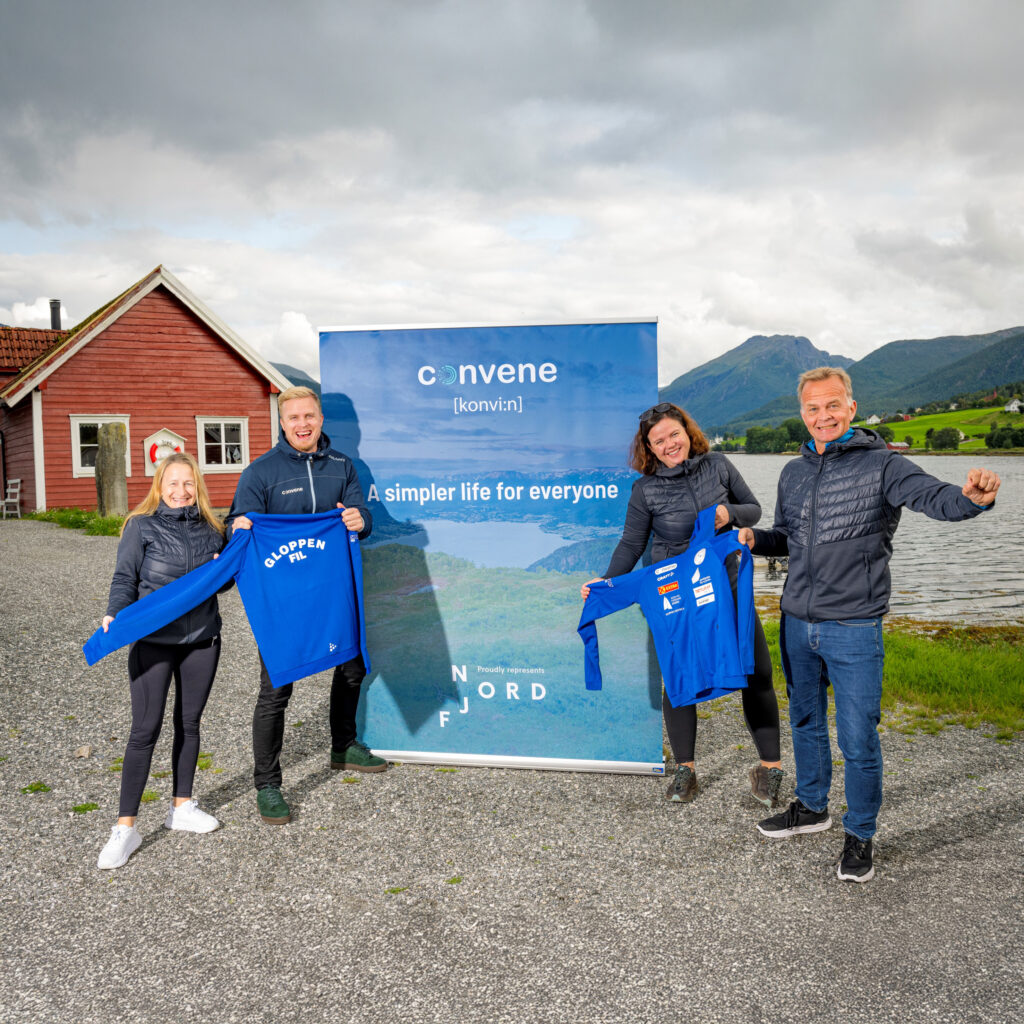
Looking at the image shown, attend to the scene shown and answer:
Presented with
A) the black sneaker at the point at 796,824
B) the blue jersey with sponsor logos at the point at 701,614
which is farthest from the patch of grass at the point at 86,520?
the black sneaker at the point at 796,824

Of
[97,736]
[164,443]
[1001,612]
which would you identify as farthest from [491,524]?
[164,443]

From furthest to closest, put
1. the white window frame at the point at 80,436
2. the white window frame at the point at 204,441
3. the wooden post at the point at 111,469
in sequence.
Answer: the white window frame at the point at 204,441, the white window frame at the point at 80,436, the wooden post at the point at 111,469

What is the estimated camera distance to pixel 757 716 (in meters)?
4.61

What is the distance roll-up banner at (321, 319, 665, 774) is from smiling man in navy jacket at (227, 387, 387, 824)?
58 centimetres

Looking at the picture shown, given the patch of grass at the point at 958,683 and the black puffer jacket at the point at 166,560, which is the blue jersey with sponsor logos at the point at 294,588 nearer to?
the black puffer jacket at the point at 166,560

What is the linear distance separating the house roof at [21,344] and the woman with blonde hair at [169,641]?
26.9m

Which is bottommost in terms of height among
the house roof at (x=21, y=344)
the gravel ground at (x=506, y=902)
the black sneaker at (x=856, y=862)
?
the gravel ground at (x=506, y=902)

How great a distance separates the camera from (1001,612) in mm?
13969

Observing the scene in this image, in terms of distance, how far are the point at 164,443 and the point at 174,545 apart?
21179 mm

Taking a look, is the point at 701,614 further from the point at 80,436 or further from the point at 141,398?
the point at 80,436

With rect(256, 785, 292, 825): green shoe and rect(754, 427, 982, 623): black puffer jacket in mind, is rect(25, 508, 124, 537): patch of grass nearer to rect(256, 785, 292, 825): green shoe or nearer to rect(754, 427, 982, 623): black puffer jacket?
rect(256, 785, 292, 825): green shoe

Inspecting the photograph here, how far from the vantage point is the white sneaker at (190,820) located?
431 centimetres

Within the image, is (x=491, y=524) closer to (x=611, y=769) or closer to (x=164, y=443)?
(x=611, y=769)

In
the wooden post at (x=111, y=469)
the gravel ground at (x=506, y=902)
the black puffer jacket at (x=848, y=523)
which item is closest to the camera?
the gravel ground at (x=506, y=902)
